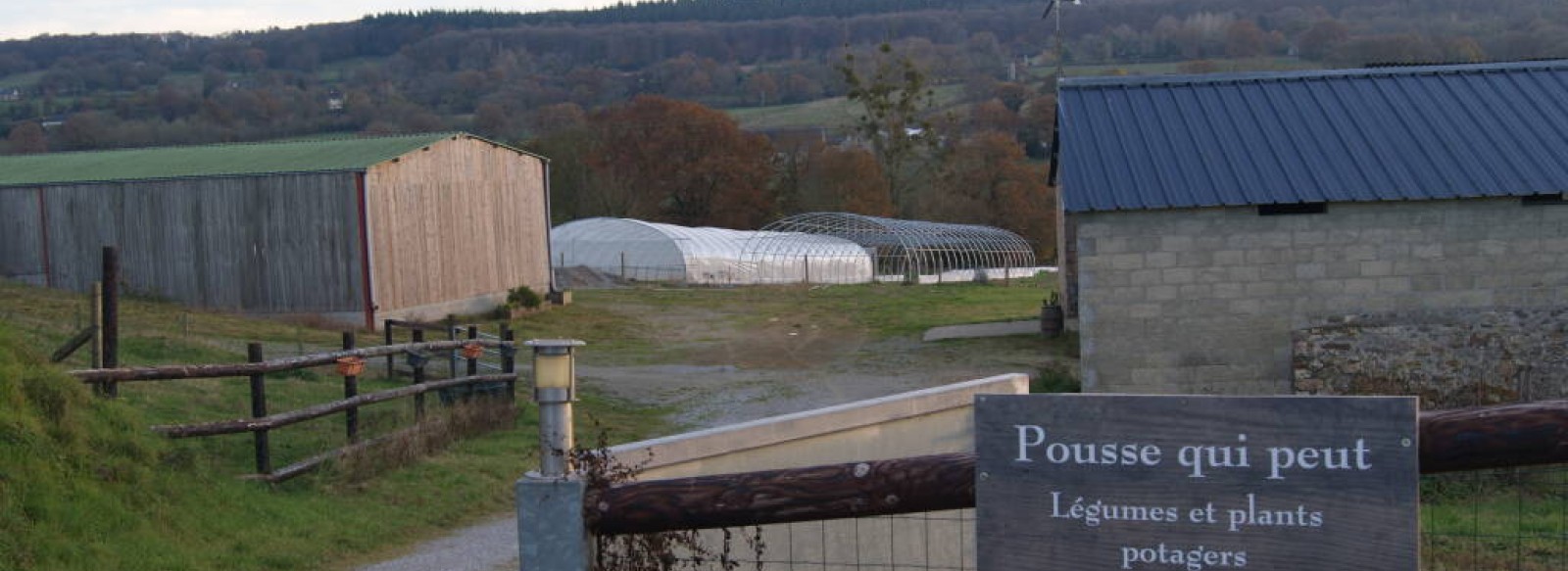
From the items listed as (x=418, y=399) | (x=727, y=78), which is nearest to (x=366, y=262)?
(x=418, y=399)

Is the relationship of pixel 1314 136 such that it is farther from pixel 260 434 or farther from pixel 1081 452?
pixel 1081 452

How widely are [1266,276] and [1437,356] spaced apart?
6.64 feet

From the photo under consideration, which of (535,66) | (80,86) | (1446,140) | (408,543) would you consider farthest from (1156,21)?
(408,543)

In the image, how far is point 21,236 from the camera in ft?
113

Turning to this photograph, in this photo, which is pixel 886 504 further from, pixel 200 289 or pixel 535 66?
pixel 535 66

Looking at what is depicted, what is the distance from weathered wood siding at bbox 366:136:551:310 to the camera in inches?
1280

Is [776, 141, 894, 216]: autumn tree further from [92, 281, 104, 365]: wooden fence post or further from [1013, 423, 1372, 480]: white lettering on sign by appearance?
[1013, 423, 1372, 480]: white lettering on sign

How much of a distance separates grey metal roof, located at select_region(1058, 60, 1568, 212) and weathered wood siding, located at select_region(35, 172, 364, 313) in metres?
17.1

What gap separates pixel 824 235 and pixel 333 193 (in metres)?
24.8

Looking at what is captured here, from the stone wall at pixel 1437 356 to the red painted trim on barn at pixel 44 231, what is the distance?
2711cm

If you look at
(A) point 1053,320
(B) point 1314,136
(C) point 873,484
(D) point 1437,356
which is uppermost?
(B) point 1314,136

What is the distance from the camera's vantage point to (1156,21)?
149 m

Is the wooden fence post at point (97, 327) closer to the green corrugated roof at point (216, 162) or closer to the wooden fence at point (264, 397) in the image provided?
the wooden fence at point (264, 397)

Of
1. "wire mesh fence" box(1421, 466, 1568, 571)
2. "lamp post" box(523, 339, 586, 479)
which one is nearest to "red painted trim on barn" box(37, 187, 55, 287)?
"wire mesh fence" box(1421, 466, 1568, 571)
